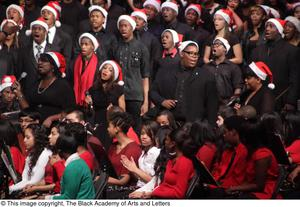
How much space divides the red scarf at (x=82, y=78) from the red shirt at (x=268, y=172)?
406 centimetres

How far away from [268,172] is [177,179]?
82cm

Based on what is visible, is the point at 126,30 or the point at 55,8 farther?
the point at 55,8

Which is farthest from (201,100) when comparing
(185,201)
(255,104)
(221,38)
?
(185,201)

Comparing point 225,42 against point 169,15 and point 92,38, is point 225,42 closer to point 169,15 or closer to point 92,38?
point 169,15

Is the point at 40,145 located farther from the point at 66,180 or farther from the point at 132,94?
the point at 132,94

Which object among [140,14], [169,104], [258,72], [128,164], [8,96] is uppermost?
[140,14]

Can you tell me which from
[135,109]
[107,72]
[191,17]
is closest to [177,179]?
[107,72]

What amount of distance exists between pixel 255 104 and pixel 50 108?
93.8 inches

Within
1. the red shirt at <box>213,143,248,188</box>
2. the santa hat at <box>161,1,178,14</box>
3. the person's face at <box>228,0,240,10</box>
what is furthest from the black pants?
the red shirt at <box>213,143,248,188</box>

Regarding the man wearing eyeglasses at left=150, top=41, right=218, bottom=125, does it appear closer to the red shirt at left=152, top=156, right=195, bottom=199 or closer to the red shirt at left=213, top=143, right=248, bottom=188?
the red shirt at left=213, top=143, right=248, bottom=188

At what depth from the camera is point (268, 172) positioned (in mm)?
10766

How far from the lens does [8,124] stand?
12312 millimetres

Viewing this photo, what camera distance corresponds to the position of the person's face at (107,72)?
13992 mm

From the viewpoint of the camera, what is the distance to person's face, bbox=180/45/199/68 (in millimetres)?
13703
